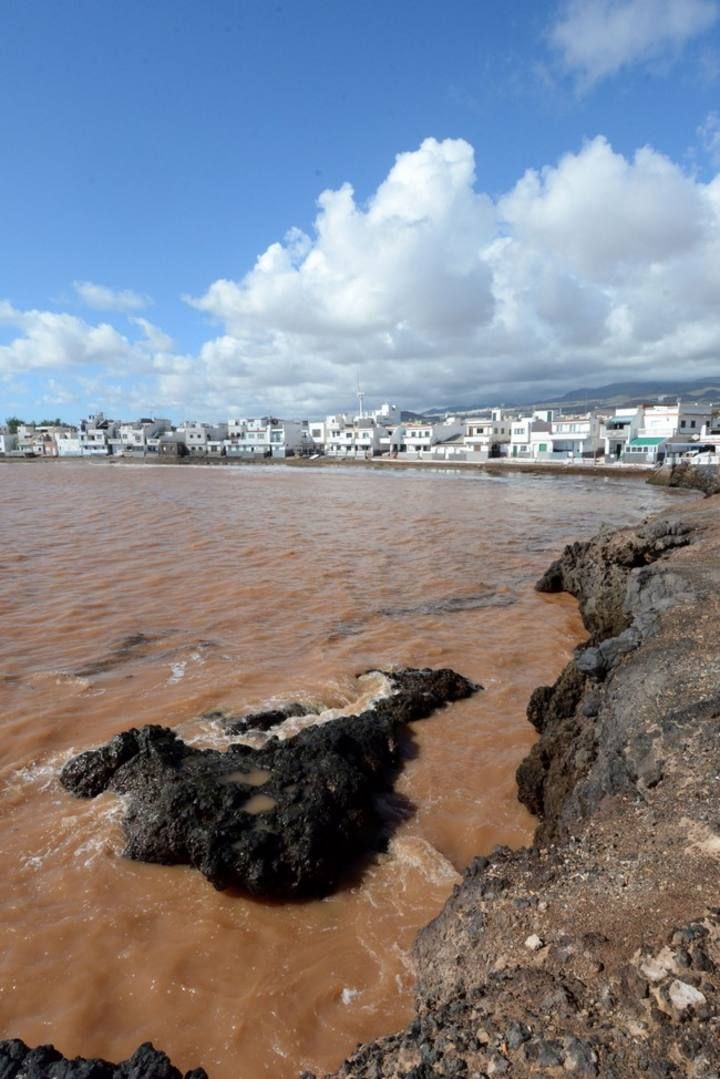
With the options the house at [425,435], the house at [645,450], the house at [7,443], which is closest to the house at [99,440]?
the house at [7,443]

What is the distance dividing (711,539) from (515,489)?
39672 millimetres

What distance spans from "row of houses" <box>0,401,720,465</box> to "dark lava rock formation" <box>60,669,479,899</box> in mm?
71882

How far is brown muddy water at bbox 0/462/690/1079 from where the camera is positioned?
160 inches

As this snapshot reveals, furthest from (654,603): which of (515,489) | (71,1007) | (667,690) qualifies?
(515,489)

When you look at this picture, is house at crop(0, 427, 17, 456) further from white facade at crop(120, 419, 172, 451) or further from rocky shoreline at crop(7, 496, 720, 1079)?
rocky shoreline at crop(7, 496, 720, 1079)

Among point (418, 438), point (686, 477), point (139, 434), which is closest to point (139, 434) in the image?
point (139, 434)

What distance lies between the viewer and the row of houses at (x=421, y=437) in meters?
79.4

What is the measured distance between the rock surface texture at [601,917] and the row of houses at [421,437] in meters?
70.8

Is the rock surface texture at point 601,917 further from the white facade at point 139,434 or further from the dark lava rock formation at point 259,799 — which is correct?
the white facade at point 139,434

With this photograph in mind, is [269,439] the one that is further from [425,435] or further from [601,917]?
[601,917]

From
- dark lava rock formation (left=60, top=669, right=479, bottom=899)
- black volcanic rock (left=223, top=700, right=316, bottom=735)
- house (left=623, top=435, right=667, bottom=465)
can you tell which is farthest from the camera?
house (left=623, top=435, right=667, bottom=465)

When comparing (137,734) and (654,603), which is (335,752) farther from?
(654,603)

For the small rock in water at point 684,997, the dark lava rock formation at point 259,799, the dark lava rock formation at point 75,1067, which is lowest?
the dark lava rock formation at point 259,799

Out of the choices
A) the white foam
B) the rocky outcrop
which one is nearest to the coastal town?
the rocky outcrop
